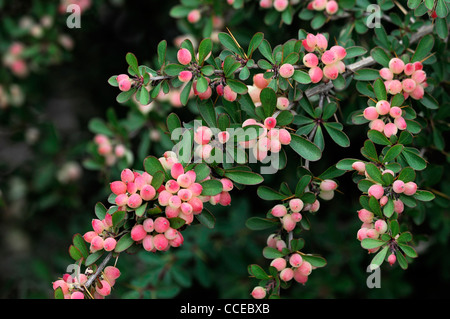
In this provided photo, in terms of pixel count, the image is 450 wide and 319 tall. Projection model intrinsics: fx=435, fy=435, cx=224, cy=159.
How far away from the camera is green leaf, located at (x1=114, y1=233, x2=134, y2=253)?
750 mm

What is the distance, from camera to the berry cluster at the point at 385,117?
82cm

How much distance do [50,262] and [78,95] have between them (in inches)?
34.5

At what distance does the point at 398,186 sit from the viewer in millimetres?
765

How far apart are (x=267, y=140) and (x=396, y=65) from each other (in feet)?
1.04

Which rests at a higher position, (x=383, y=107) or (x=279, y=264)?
(x=383, y=107)

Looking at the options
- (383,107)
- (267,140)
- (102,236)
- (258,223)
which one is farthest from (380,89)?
(102,236)

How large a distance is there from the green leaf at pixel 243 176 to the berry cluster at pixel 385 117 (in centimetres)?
25

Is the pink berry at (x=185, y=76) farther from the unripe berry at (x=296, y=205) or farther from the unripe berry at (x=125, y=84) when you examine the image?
the unripe berry at (x=296, y=205)

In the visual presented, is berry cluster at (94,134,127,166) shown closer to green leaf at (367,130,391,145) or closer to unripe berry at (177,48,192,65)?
unripe berry at (177,48,192,65)

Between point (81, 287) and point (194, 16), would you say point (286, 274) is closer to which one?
point (81, 287)

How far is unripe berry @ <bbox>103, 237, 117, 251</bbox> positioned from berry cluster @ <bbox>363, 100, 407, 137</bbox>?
521 millimetres

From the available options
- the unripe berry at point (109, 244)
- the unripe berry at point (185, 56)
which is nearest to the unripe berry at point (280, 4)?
the unripe berry at point (185, 56)

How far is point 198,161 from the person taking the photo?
0.80m
